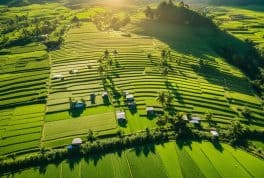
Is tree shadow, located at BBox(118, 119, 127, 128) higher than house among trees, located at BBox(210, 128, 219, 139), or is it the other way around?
tree shadow, located at BBox(118, 119, 127, 128)

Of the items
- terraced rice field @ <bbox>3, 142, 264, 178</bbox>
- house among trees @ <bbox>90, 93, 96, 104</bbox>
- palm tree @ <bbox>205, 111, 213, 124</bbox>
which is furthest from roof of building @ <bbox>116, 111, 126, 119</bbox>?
palm tree @ <bbox>205, 111, 213, 124</bbox>

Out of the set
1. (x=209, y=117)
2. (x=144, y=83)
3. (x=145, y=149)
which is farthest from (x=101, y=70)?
(x=145, y=149)

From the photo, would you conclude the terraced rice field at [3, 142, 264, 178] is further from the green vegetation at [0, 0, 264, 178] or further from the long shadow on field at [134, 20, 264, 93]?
the long shadow on field at [134, 20, 264, 93]

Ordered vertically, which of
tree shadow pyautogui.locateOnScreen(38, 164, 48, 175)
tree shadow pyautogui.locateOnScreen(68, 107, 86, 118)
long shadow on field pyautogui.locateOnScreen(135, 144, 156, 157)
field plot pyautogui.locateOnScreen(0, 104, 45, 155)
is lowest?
tree shadow pyautogui.locateOnScreen(38, 164, 48, 175)

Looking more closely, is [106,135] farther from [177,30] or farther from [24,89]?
[177,30]

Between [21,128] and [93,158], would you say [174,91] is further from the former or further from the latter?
[21,128]

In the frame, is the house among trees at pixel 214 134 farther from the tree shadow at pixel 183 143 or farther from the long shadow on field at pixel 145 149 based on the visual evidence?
the long shadow on field at pixel 145 149
